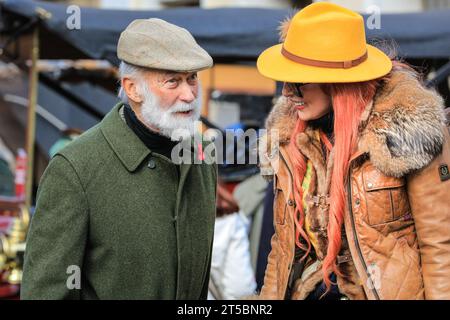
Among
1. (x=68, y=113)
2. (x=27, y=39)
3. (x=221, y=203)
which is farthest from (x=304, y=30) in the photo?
(x=68, y=113)

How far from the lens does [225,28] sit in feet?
17.1

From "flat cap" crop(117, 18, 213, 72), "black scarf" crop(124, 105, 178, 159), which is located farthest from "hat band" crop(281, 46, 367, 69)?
"black scarf" crop(124, 105, 178, 159)

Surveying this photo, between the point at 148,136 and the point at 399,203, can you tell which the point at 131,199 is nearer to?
the point at 148,136

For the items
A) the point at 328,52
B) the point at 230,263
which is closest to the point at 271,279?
the point at 328,52

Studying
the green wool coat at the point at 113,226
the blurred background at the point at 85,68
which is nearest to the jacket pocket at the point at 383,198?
the green wool coat at the point at 113,226

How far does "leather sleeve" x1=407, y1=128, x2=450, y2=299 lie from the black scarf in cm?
90

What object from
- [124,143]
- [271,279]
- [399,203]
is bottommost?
[271,279]

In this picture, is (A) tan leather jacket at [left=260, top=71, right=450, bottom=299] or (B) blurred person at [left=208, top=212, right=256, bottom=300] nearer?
(A) tan leather jacket at [left=260, top=71, right=450, bottom=299]

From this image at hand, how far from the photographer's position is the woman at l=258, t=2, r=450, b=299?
2350 millimetres

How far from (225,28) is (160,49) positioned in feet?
9.31

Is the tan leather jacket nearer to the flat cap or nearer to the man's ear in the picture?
the flat cap

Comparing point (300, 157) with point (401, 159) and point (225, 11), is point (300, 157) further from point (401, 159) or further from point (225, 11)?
point (225, 11)
